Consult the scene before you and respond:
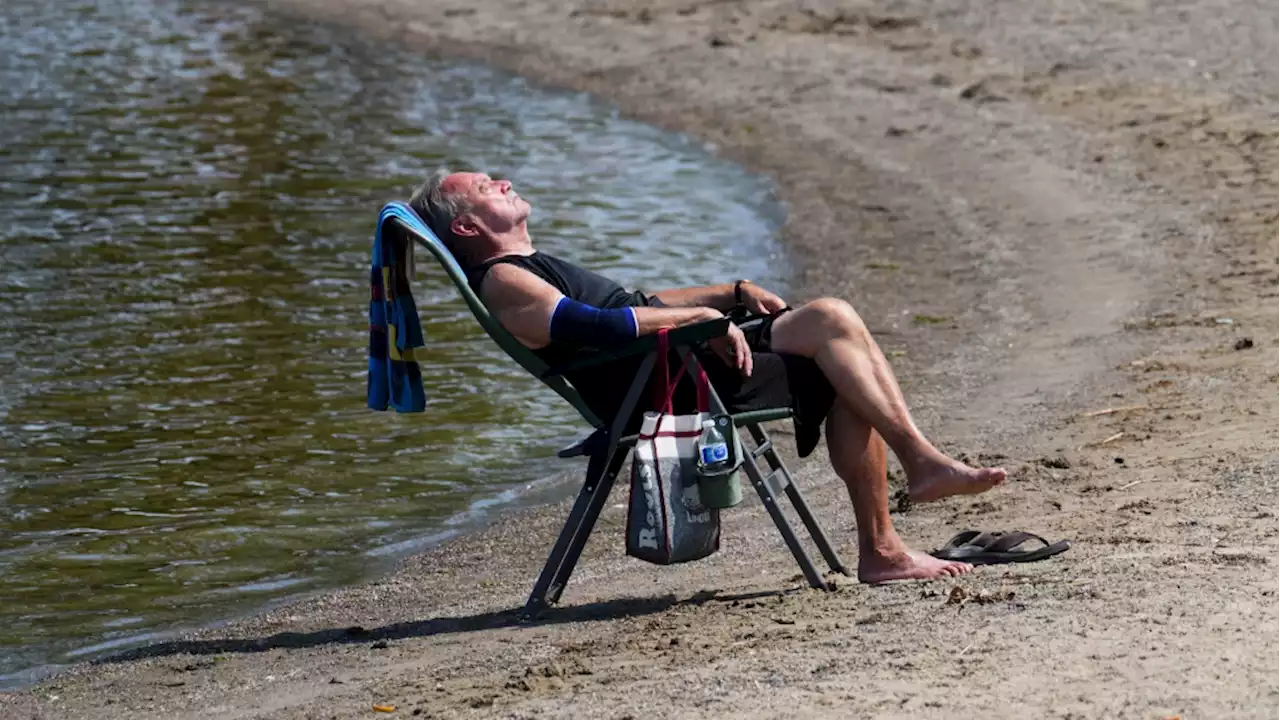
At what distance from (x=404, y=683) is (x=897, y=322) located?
528 cm

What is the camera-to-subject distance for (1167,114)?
44.3 ft

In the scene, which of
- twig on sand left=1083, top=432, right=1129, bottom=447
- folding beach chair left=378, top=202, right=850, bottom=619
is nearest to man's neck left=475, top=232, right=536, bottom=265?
folding beach chair left=378, top=202, right=850, bottom=619

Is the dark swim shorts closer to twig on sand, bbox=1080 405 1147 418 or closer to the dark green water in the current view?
the dark green water

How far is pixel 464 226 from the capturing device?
18.7 feet

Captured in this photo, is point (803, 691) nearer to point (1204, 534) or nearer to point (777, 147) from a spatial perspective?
point (1204, 534)

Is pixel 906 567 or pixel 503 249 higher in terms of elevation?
pixel 503 249

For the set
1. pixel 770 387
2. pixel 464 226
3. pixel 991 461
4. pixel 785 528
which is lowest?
pixel 991 461

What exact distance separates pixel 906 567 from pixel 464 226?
5.29 ft

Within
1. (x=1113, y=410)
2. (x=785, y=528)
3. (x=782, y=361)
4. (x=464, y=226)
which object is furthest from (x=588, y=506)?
(x=1113, y=410)

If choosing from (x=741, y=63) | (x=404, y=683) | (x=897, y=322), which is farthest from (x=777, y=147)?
(x=404, y=683)

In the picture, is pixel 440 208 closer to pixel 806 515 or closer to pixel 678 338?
pixel 678 338

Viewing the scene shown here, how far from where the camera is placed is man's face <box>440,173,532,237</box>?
224 inches

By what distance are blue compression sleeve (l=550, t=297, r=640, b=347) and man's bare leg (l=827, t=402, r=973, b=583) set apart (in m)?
0.66

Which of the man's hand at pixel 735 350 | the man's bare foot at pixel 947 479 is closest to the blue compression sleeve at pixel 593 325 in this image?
the man's hand at pixel 735 350
